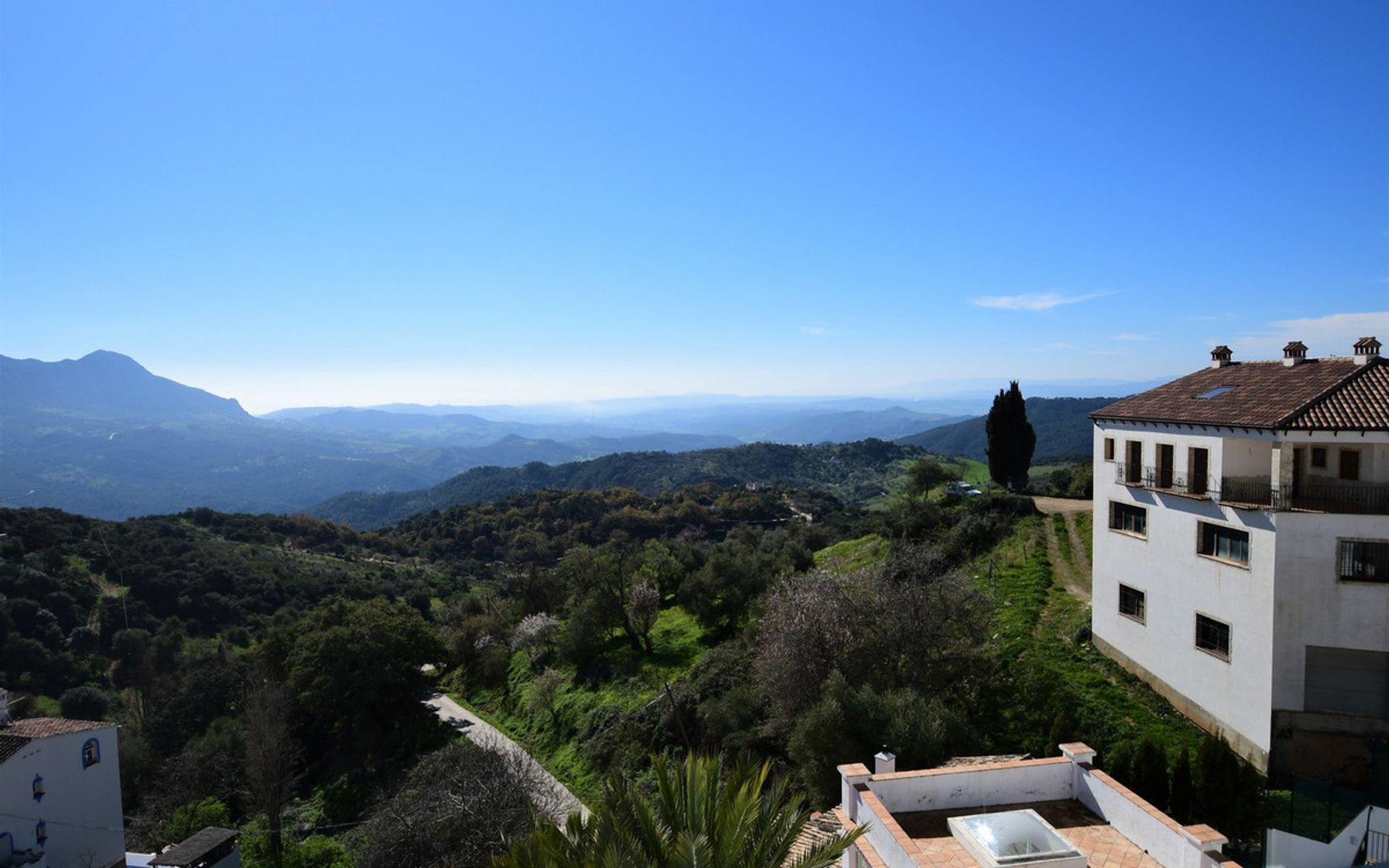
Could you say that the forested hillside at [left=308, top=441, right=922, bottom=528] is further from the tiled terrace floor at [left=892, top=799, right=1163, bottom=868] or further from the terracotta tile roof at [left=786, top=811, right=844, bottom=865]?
the tiled terrace floor at [left=892, top=799, right=1163, bottom=868]

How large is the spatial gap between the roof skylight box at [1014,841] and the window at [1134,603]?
12.2 meters

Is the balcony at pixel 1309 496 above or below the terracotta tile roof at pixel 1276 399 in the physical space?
below

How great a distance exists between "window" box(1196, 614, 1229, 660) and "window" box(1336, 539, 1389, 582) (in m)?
2.41

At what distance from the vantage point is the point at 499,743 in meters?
30.5

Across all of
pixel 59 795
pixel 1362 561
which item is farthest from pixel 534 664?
pixel 1362 561

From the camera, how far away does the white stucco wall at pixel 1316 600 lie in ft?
44.0

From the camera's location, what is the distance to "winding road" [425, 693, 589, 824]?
22178mm

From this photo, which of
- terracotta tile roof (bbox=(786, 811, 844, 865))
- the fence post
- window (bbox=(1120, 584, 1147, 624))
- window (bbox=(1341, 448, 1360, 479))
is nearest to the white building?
terracotta tile roof (bbox=(786, 811, 844, 865))

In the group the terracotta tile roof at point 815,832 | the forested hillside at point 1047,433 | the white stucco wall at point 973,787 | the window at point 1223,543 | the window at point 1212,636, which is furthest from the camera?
the forested hillside at point 1047,433

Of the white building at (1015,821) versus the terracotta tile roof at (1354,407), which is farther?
the terracotta tile roof at (1354,407)

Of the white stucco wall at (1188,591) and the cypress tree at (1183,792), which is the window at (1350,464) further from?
the cypress tree at (1183,792)

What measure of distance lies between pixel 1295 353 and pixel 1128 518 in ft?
18.3

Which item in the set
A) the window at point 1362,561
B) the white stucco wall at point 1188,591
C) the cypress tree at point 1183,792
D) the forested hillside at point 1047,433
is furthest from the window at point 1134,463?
the forested hillside at point 1047,433

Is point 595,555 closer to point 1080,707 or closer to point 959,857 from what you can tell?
point 1080,707
